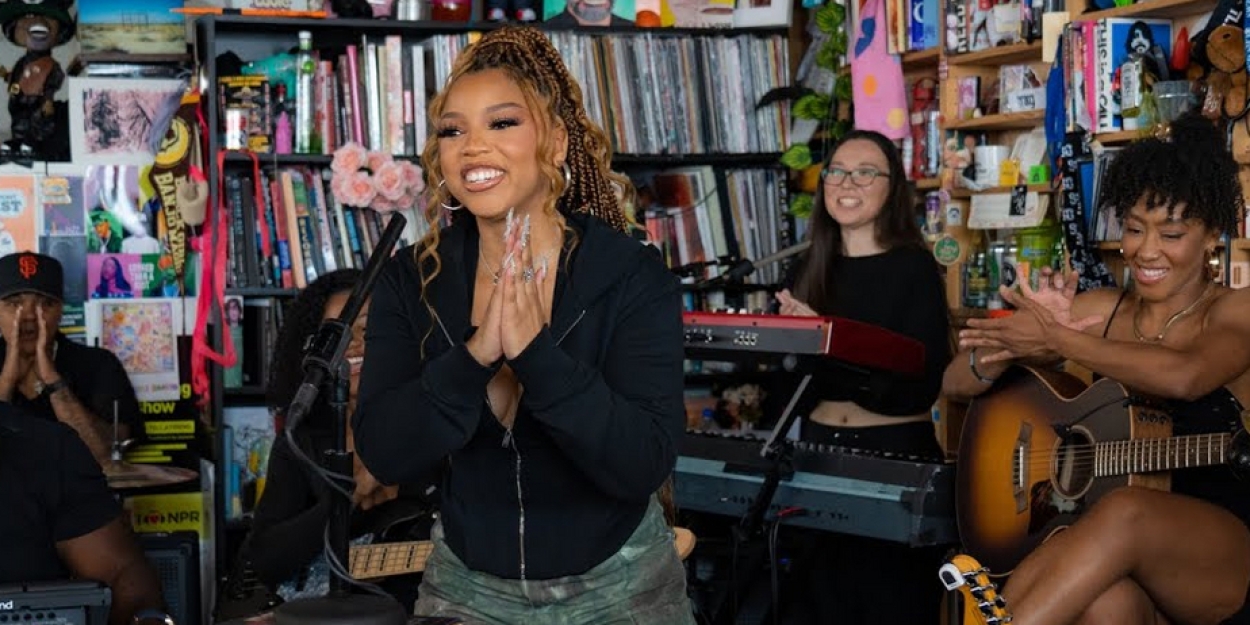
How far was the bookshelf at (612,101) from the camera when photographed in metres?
4.64

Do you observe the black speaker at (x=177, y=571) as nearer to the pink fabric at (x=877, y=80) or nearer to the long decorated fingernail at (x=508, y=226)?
the long decorated fingernail at (x=508, y=226)

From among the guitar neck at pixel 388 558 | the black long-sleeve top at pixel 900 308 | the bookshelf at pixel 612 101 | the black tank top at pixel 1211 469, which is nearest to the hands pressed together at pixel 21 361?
the bookshelf at pixel 612 101

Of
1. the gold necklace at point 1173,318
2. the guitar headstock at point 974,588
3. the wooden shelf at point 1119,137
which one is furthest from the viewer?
the wooden shelf at point 1119,137

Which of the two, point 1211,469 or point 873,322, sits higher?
point 873,322

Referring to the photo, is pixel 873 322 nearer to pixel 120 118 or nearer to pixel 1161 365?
pixel 1161 365

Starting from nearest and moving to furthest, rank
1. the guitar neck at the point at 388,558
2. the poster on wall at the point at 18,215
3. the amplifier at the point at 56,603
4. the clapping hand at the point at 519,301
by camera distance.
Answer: the clapping hand at the point at 519,301
the amplifier at the point at 56,603
the guitar neck at the point at 388,558
the poster on wall at the point at 18,215

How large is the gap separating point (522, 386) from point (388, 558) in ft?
4.41

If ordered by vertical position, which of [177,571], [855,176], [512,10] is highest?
[512,10]

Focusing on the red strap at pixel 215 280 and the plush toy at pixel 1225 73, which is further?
the red strap at pixel 215 280

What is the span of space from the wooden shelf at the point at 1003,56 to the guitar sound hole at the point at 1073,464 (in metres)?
1.23

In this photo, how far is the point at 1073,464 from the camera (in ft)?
10.6

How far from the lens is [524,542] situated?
6.00 ft

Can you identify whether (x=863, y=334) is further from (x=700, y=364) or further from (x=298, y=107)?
(x=298, y=107)

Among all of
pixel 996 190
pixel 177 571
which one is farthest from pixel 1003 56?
pixel 177 571
